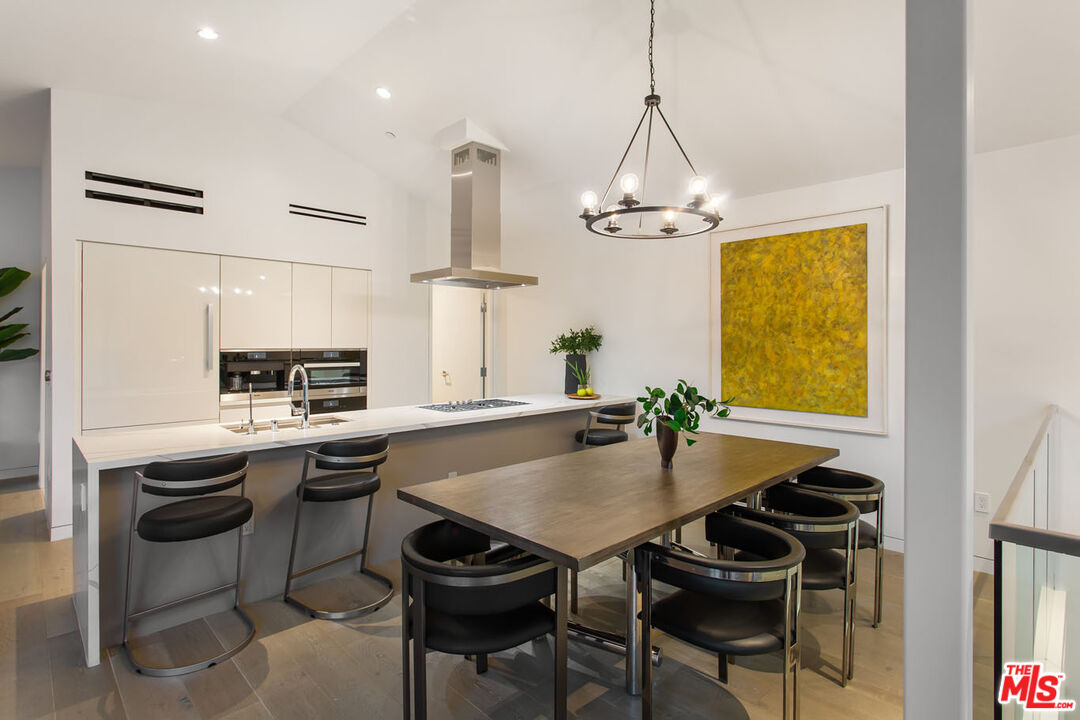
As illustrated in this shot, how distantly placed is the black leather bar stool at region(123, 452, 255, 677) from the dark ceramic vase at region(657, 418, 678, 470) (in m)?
1.94

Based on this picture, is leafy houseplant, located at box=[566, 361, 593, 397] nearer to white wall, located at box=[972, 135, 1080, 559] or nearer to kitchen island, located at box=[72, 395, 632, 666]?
kitchen island, located at box=[72, 395, 632, 666]

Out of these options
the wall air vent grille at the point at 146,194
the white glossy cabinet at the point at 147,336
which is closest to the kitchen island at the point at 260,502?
the white glossy cabinet at the point at 147,336

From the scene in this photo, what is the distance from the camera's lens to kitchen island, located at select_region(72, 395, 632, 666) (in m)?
2.44

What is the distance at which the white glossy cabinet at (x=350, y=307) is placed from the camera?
524 centimetres

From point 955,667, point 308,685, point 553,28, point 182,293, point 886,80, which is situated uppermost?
point 553,28

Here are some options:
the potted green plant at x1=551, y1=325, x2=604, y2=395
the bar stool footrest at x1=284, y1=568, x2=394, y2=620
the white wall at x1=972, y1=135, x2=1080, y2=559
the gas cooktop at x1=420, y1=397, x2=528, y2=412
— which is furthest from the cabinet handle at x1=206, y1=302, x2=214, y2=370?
the white wall at x1=972, y1=135, x2=1080, y2=559

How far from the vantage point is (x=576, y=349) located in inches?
207

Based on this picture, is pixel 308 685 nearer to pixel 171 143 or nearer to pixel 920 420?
pixel 920 420

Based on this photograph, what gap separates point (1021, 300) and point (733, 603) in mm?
2677

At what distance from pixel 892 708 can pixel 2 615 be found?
409cm

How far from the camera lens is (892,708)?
202 centimetres

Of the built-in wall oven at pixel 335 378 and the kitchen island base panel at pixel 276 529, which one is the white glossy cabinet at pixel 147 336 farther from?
the kitchen island base panel at pixel 276 529

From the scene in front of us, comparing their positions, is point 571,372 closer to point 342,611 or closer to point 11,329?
point 342,611

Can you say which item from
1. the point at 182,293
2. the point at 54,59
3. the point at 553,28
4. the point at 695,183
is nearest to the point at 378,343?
the point at 182,293
